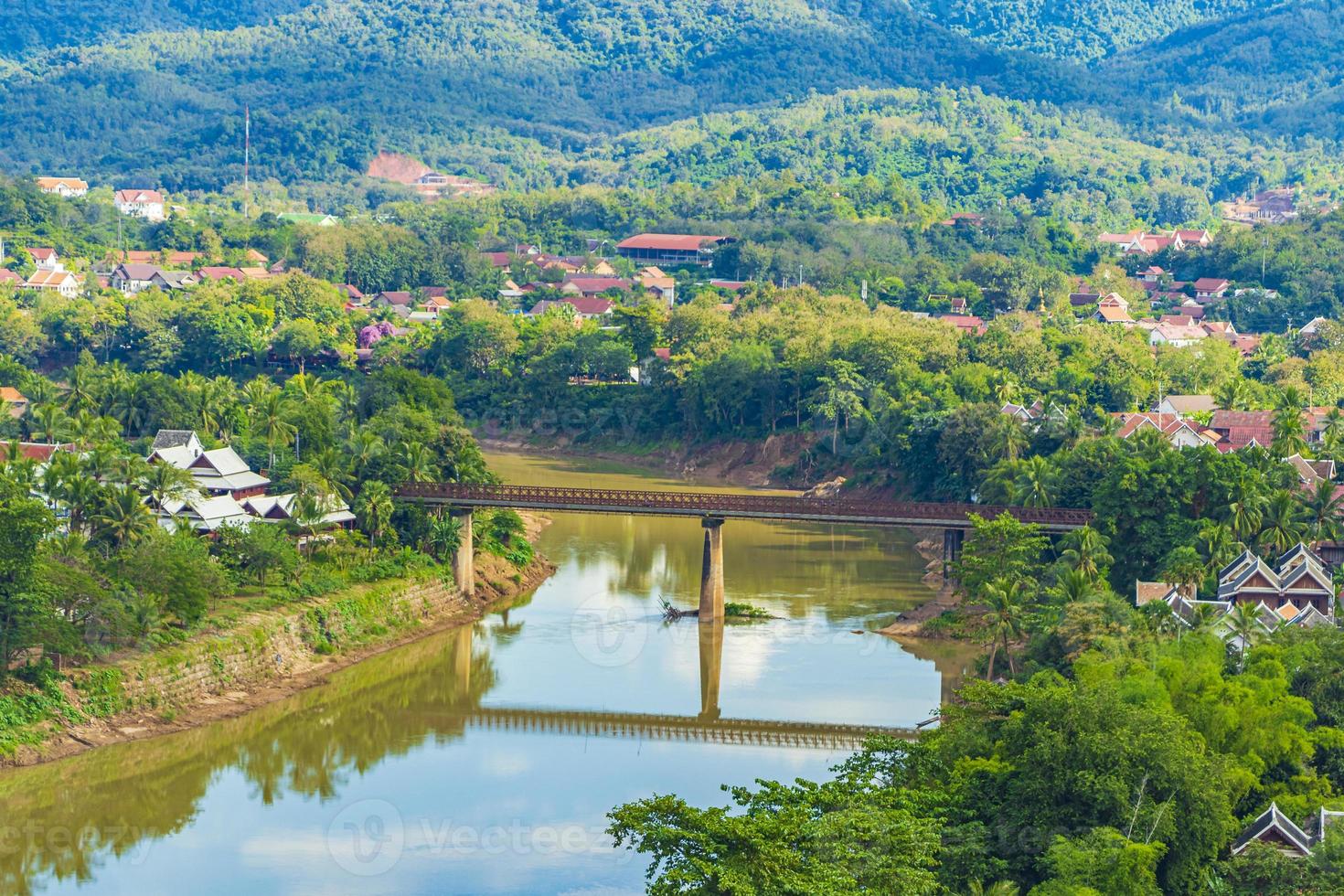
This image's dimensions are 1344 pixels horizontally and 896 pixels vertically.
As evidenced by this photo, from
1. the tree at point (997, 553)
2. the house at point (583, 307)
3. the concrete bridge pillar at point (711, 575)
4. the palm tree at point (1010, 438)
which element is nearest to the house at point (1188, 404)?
the palm tree at point (1010, 438)

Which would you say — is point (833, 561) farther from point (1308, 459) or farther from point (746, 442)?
point (746, 442)

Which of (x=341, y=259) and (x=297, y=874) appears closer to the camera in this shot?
(x=297, y=874)

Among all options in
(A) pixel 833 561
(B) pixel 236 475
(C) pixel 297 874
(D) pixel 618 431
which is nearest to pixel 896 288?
(D) pixel 618 431

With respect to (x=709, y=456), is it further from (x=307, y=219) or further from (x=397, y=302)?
(x=307, y=219)

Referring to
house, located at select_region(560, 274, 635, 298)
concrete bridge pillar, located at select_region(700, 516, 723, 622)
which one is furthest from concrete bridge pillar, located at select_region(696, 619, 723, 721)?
house, located at select_region(560, 274, 635, 298)

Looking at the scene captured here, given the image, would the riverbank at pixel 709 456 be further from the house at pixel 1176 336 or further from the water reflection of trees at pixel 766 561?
the house at pixel 1176 336

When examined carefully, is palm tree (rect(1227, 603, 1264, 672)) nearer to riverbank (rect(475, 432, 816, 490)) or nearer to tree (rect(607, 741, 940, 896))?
tree (rect(607, 741, 940, 896))
